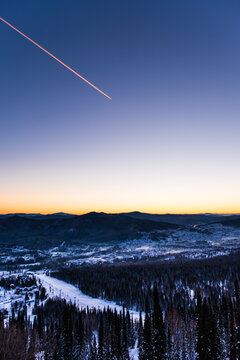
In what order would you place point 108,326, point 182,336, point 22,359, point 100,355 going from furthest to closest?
point 108,326
point 182,336
point 100,355
point 22,359

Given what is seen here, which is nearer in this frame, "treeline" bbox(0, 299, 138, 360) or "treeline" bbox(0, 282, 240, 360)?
"treeline" bbox(0, 282, 240, 360)

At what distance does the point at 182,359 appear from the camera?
100m

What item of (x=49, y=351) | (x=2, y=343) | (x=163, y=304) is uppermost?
(x=2, y=343)

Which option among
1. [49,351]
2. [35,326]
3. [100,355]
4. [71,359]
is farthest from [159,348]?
[35,326]

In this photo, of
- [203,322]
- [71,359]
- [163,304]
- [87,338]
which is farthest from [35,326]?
[203,322]

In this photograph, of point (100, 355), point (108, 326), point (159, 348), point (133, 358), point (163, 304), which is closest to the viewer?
point (159, 348)

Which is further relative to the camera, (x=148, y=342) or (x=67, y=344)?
(x=67, y=344)

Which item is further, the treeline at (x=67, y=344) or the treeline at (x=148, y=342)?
the treeline at (x=67, y=344)

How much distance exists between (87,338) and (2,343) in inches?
2397

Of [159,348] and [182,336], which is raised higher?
[159,348]

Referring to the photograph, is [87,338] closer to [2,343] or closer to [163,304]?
[2,343]

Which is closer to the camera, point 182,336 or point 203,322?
point 203,322

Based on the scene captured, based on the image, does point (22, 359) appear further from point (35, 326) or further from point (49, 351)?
point (35, 326)

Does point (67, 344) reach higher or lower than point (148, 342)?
lower
